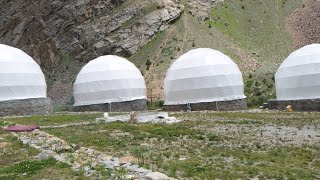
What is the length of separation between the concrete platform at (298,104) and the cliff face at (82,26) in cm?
2786

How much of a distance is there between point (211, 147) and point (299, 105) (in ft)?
66.8

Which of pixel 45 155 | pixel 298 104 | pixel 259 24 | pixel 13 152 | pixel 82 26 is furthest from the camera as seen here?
pixel 259 24

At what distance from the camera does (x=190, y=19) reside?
63.8m

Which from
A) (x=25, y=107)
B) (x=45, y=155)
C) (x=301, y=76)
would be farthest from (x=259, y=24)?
(x=45, y=155)

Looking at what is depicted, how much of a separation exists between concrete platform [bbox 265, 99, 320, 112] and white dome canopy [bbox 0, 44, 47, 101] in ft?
59.7

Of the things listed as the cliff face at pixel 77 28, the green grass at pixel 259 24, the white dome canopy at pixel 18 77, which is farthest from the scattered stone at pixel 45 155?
the green grass at pixel 259 24

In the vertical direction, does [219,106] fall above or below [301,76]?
below

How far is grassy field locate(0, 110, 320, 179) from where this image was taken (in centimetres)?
1148

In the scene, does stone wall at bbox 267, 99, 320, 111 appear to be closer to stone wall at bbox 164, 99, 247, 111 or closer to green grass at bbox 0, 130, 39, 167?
stone wall at bbox 164, 99, 247, 111

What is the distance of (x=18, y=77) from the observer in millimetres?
36188

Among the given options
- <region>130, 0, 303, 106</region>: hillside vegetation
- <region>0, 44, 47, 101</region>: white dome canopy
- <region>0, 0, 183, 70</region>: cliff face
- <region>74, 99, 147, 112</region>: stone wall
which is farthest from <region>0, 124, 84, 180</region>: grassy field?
<region>0, 0, 183, 70</region>: cliff face

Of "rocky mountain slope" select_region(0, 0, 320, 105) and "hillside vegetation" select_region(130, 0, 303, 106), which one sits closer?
"hillside vegetation" select_region(130, 0, 303, 106)

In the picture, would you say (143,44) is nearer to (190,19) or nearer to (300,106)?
(190,19)

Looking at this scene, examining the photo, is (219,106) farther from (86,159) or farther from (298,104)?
(86,159)
